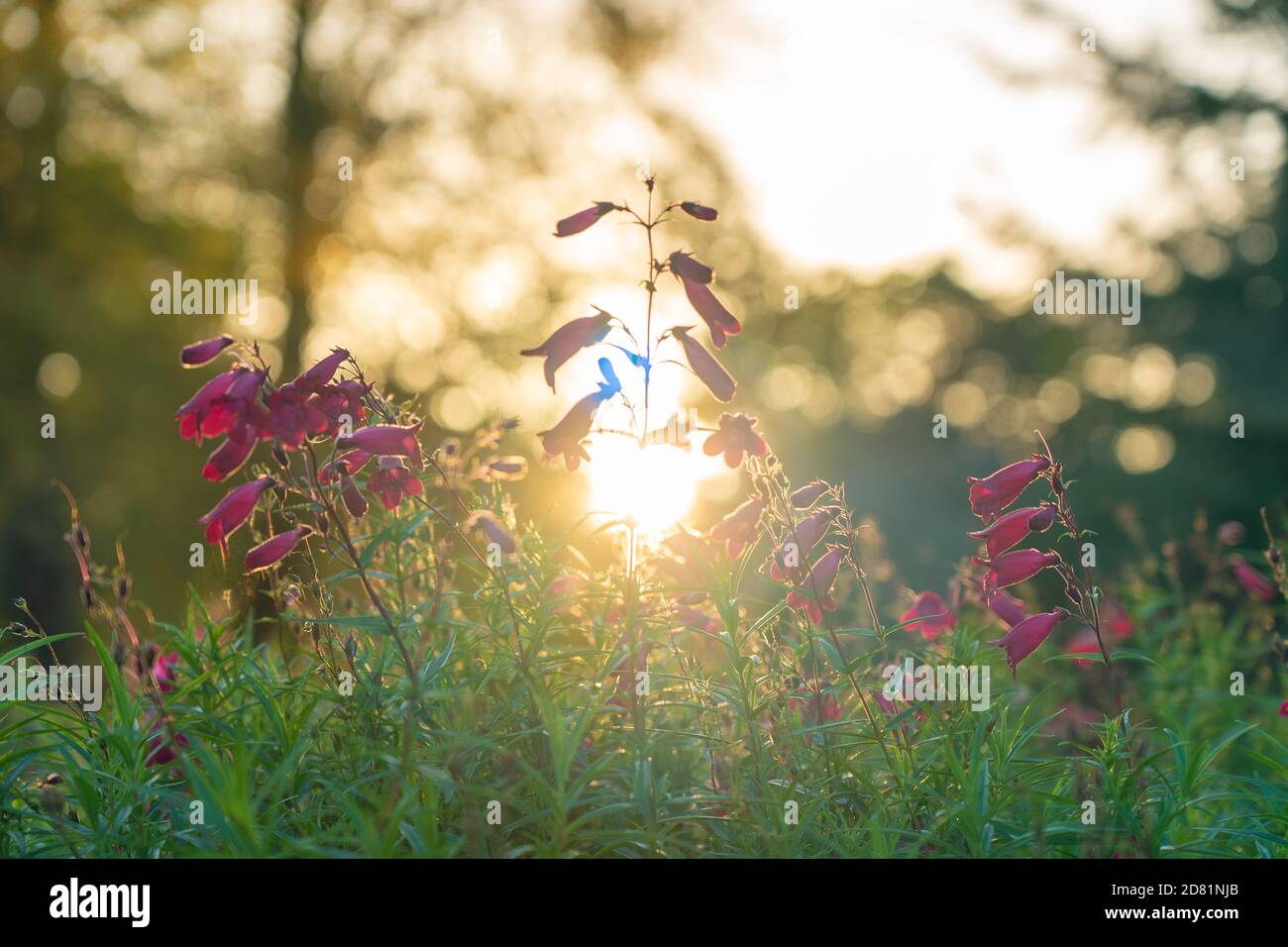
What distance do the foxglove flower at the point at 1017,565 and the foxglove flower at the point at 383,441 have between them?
5.32 ft

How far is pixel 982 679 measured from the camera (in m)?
3.38

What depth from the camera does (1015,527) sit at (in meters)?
3.21

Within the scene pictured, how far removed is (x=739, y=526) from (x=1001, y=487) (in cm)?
77

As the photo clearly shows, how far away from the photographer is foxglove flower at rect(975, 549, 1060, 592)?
3131 millimetres

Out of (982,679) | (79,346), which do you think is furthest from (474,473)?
(79,346)

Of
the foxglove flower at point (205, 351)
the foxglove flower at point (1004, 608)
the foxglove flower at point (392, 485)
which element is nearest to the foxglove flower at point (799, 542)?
the foxglove flower at point (1004, 608)

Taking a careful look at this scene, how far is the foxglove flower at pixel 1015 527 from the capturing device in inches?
124

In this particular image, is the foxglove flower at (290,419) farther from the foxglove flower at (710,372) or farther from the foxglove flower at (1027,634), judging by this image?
the foxglove flower at (1027,634)

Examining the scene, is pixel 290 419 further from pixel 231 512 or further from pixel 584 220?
pixel 584 220

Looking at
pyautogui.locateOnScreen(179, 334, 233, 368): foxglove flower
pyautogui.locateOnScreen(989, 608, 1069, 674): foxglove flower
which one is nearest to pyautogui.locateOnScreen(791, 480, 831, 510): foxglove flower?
pyautogui.locateOnScreen(989, 608, 1069, 674): foxglove flower

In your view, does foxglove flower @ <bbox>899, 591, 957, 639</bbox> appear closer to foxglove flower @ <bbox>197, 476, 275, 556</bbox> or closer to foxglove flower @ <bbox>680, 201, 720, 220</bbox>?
foxglove flower @ <bbox>680, 201, 720, 220</bbox>

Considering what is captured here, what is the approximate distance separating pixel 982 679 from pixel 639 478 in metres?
1.25

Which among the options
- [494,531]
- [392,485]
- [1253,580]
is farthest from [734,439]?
[1253,580]
